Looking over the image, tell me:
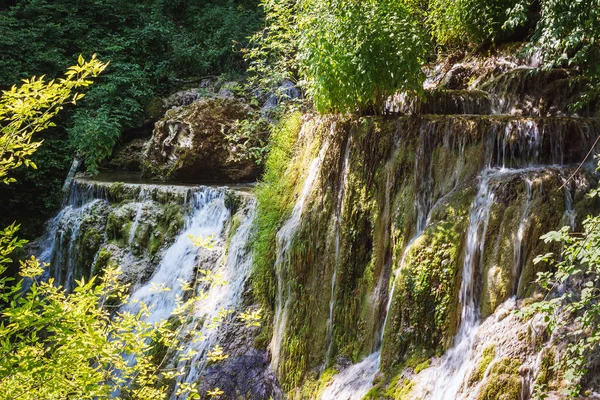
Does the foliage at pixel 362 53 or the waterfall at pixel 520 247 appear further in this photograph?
the foliage at pixel 362 53

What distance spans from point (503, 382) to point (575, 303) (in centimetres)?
85

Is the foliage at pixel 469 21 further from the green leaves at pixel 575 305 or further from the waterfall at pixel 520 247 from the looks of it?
the green leaves at pixel 575 305

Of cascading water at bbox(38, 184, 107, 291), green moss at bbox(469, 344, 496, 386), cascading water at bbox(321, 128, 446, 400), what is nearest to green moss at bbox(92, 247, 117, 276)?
cascading water at bbox(38, 184, 107, 291)

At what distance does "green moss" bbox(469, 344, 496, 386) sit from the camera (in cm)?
386

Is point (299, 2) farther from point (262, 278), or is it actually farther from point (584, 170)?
point (584, 170)

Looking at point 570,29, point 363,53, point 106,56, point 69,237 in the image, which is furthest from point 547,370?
point 106,56

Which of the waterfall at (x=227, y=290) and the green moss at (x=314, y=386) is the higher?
the waterfall at (x=227, y=290)

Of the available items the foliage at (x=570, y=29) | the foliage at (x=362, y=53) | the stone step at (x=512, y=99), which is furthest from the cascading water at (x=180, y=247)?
the foliage at (x=570, y=29)

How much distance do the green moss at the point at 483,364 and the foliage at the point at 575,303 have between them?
1.46 feet

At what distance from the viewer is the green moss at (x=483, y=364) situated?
12.7 feet

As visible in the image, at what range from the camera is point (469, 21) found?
306 inches

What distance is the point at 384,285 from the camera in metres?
5.20

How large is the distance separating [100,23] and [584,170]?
14464 mm

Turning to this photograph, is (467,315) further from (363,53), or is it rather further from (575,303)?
(363,53)
